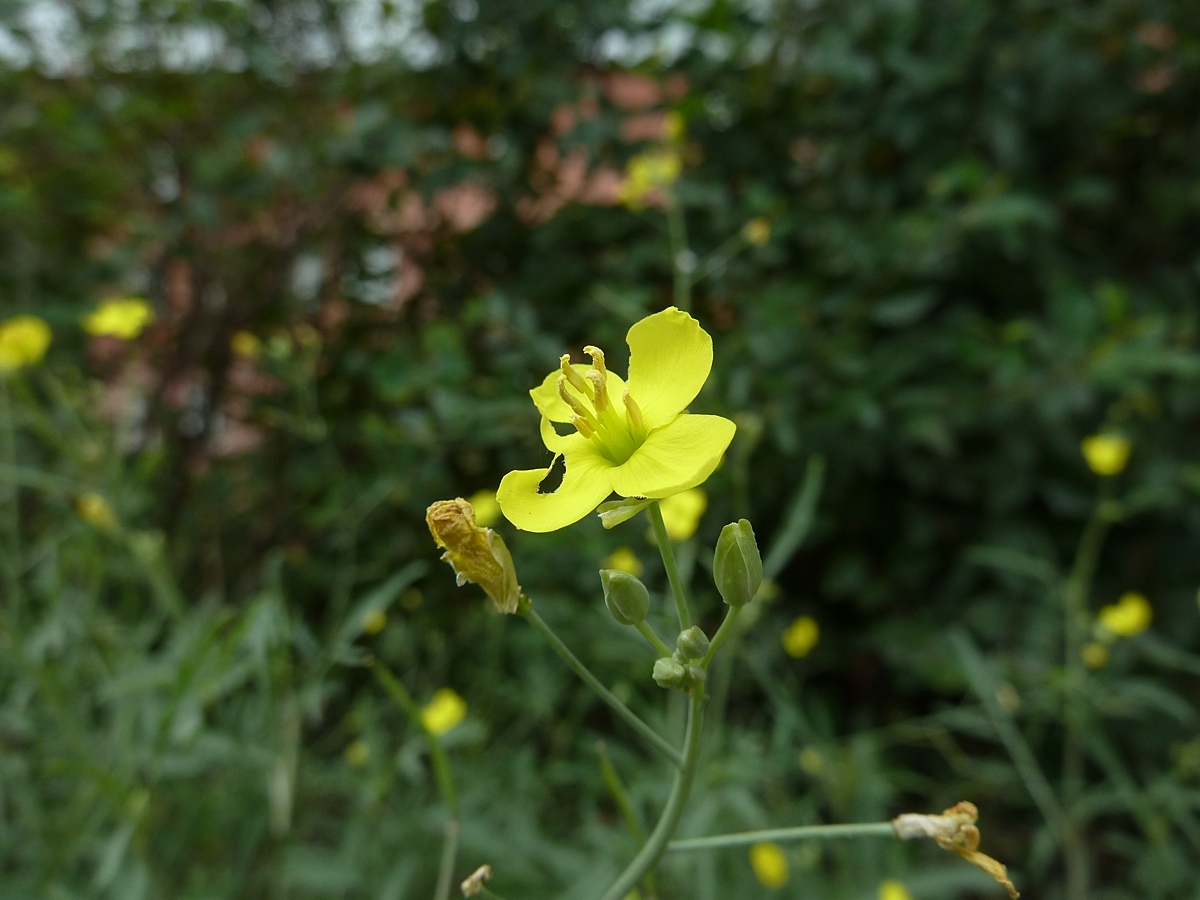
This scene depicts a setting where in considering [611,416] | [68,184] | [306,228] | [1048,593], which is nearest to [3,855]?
[611,416]

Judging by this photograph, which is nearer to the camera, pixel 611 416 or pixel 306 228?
pixel 611 416

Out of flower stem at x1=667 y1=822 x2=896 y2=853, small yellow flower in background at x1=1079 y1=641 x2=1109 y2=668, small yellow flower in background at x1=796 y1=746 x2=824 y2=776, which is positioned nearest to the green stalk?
small yellow flower in background at x1=1079 y1=641 x2=1109 y2=668

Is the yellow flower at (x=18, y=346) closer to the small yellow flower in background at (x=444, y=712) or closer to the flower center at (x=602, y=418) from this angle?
the small yellow flower in background at (x=444, y=712)

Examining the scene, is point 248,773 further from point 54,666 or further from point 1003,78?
point 1003,78

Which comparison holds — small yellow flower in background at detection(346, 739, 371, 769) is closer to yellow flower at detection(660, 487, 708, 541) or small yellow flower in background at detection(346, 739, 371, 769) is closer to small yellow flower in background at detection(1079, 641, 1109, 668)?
yellow flower at detection(660, 487, 708, 541)

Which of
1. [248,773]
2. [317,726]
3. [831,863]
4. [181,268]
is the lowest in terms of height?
[831,863]
